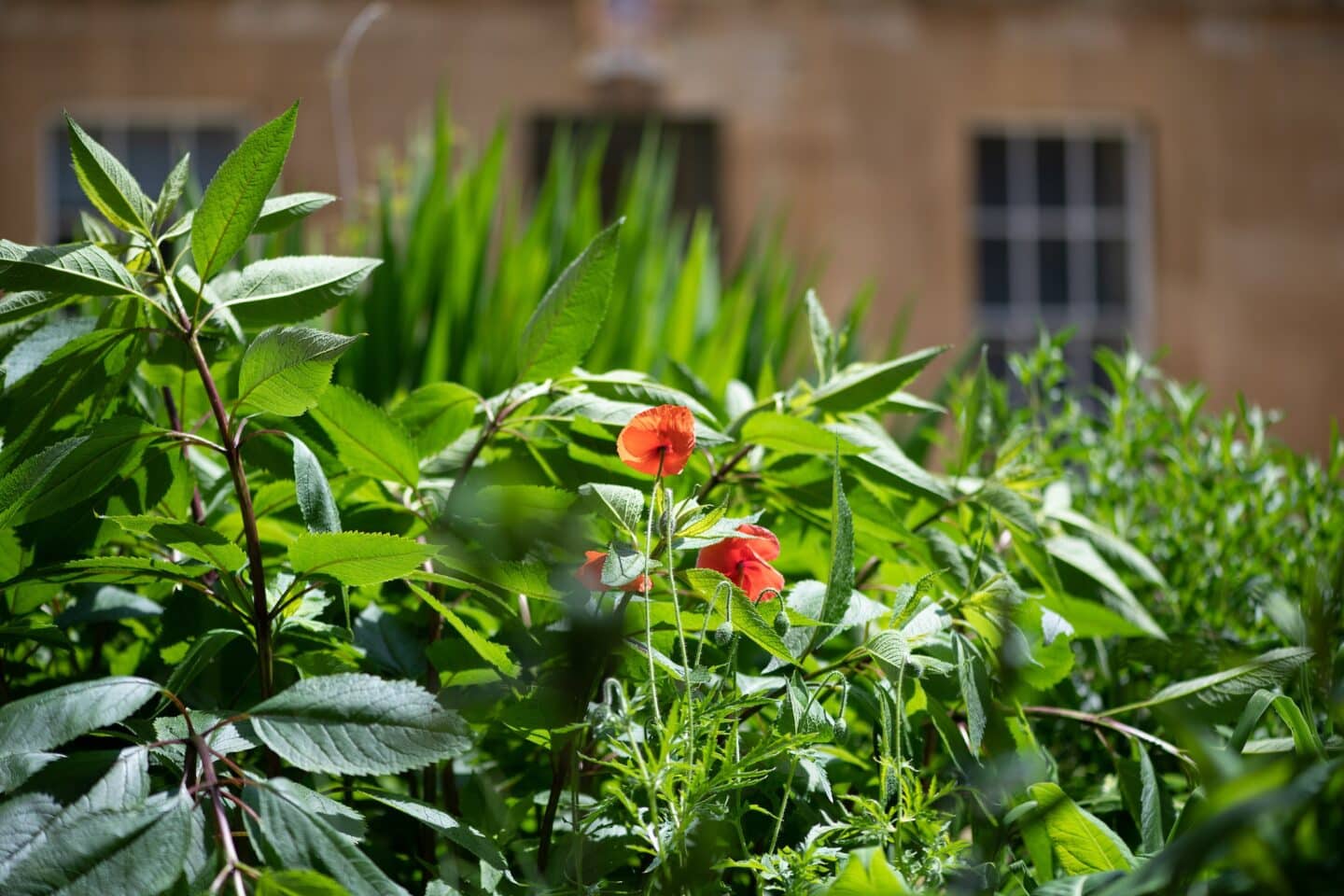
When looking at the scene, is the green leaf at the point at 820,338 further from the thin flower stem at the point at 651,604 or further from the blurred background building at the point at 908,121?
the blurred background building at the point at 908,121

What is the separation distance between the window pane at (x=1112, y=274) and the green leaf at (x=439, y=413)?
6.87 metres

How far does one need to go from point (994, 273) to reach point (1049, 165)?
0.61 meters

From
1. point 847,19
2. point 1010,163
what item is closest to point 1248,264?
point 1010,163

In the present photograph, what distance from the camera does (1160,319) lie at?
21.6 feet

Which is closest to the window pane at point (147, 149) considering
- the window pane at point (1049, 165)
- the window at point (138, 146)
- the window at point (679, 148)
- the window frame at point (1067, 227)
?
the window at point (138, 146)

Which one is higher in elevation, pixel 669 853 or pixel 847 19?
pixel 847 19

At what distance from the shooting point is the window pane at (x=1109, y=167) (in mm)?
6855

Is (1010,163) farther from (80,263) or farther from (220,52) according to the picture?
(80,263)

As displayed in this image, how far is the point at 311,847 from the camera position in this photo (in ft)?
1.07

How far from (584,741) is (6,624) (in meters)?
0.18

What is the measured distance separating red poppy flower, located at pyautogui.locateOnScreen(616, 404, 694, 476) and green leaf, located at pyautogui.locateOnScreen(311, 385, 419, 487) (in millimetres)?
84

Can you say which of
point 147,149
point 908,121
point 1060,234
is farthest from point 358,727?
point 1060,234

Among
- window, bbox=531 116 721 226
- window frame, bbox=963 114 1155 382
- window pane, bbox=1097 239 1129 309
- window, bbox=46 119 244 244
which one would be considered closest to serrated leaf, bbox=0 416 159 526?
window, bbox=531 116 721 226

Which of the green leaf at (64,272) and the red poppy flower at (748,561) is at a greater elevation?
the green leaf at (64,272)
